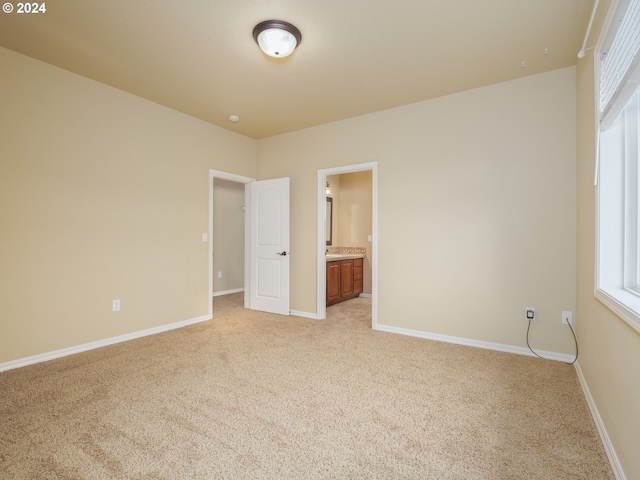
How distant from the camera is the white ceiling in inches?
82.7

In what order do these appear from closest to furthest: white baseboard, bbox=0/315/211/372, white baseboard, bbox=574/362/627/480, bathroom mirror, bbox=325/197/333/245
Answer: white baseboard, bbox=574/362/627/480 → white baseboard, bbox=0/315/211/372 → bathroom mirror, bbox=325/197/333/245

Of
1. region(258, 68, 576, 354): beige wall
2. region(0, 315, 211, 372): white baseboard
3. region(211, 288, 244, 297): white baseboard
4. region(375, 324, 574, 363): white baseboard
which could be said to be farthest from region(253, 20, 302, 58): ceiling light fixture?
region(211, 288, 244, 297): white baseboard

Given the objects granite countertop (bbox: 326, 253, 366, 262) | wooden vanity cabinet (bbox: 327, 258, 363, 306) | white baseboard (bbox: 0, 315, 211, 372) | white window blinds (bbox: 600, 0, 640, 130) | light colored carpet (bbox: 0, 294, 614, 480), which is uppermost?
white window blinds (bbox: 600, 0, 640, 130)

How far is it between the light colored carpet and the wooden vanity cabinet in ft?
6.44

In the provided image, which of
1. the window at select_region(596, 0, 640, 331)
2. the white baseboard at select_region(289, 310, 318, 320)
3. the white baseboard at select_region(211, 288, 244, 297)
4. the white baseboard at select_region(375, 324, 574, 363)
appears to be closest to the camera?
the window at select_region(596, 0, 640, 331)

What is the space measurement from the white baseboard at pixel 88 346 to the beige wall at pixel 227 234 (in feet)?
7.53

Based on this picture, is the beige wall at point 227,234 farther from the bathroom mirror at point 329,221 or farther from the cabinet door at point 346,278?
the cabinet door at point 346,278

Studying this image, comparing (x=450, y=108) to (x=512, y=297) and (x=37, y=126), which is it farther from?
(x=37, y=126)

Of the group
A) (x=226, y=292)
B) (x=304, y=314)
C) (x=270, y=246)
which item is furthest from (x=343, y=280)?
(x=226, y=292)

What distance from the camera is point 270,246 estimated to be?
456 centimetres

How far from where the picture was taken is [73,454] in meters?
1.56

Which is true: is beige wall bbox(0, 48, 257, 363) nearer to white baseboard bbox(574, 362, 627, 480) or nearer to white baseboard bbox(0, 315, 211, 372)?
white baseboard bbox(0, 315, 211, 372)

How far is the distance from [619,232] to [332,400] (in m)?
2.04

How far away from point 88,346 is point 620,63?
4.49m
